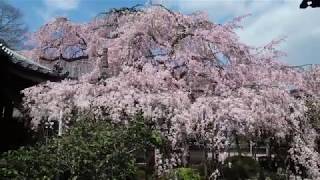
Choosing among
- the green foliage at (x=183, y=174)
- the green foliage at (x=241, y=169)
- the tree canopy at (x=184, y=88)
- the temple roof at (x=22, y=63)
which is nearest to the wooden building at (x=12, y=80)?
the temple roof at (x=22, y=63)

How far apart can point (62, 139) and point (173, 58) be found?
620 cm

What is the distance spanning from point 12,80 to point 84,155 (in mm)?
4674

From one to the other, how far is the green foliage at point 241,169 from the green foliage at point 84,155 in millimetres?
7080

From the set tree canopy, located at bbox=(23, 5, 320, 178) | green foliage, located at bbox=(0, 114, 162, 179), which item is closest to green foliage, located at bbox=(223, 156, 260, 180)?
tree canopy, located at bbox=(23, 5, 320, 178)

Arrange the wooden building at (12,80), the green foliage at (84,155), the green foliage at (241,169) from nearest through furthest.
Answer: the green foliage at (84,155) → the wooden building at (12,80) → the green foliage at (241,169)

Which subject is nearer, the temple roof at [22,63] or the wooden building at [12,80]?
the temple roof at [22,63]

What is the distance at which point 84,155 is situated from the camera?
8492 millimetres

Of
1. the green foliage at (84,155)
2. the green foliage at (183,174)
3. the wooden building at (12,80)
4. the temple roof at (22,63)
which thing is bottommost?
the green foliage at (183,174)

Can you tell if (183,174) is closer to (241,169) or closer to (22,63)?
(22,63)

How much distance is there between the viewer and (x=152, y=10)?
1474 centimetres

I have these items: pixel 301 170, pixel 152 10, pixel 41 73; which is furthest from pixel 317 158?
pixel 41 73

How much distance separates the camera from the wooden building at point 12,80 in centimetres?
1052

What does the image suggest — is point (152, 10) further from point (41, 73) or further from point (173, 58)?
point (41, 73)

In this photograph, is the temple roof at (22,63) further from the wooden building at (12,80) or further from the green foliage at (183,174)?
the green foliage at (183,174)
